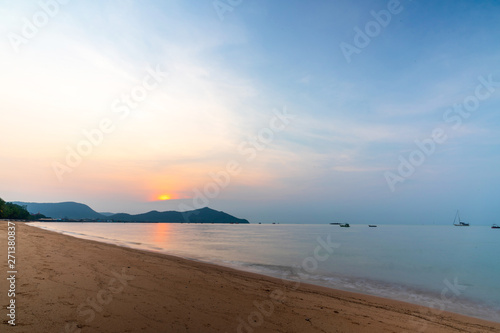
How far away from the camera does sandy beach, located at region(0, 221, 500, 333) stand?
6.24m

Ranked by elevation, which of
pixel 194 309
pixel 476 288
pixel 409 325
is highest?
pixel 194 309

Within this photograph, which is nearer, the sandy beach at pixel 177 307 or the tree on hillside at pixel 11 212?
the sandy beach at pixel 177 307

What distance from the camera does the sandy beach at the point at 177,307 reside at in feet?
20.5

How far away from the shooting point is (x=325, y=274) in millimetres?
20438

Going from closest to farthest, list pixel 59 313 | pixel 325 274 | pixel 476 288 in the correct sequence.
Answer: pixel 59 313 → pixel 476 288 → pixel 325 274

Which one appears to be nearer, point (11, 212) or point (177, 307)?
point (177, 307)

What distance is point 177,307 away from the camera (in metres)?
7.76

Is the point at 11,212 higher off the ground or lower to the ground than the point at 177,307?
lower

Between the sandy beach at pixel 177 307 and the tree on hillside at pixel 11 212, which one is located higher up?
the sandy beach at pixel 177 307

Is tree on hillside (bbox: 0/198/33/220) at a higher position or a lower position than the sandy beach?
lower

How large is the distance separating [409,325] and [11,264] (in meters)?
14.4

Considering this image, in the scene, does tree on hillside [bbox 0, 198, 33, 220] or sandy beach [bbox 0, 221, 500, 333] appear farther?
tree on hillside [bbox 0, 198, 33, 220]

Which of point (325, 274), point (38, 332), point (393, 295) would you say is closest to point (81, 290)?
point (38, 332)

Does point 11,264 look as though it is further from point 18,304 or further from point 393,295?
point 393,295
